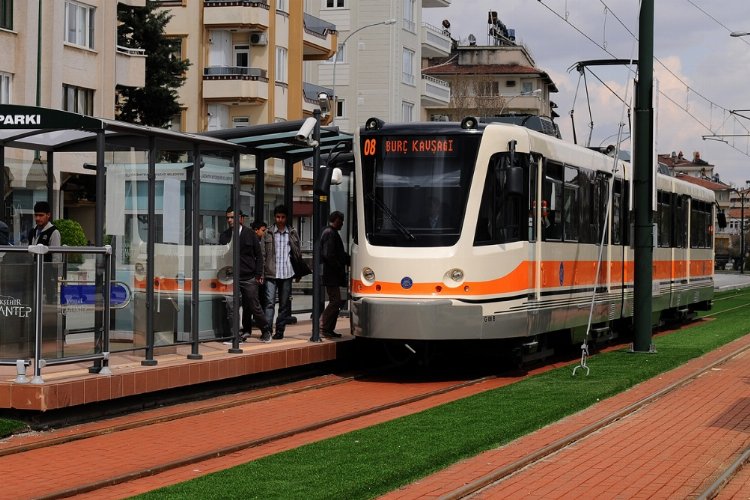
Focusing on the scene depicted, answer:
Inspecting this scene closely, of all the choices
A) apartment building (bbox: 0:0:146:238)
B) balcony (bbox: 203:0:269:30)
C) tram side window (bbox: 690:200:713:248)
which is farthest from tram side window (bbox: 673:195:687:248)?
balcony (bbox: 203:0:269:30)

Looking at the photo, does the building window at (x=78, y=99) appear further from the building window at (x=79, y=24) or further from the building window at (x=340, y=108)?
the building window at (x=340, y=108)

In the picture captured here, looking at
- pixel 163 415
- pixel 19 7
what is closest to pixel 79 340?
pixel 163 415

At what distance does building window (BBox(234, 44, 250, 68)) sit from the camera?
61.9 m

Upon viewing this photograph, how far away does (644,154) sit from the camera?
2102cm

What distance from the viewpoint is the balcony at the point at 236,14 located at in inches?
2372

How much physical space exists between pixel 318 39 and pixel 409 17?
43.9 ft

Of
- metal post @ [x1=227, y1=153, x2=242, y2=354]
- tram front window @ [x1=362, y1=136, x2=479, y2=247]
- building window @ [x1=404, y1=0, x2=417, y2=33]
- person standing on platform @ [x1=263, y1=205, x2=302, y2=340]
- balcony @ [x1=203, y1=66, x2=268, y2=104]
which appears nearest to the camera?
metal post @ [x1=227, y1=153, x2=242, y2=354]

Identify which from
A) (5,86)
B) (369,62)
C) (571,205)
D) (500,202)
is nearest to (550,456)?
(500,202)

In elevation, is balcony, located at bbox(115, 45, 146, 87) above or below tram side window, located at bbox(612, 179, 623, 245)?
above

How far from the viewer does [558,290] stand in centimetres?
2005

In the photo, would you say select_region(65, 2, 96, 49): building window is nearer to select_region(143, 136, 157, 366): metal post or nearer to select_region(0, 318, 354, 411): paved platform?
select_region(0, 318, 354, 411): paved platform

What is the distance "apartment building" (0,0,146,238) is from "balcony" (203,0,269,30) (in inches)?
409

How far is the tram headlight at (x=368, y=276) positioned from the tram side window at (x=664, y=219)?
35.8 ft

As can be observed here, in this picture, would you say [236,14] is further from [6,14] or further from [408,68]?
[6,14]
